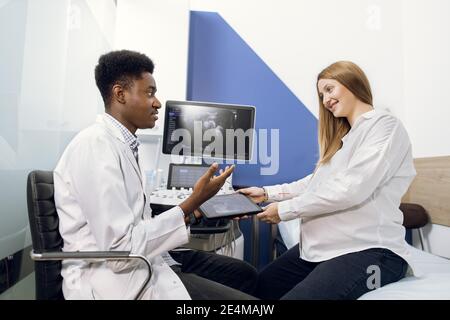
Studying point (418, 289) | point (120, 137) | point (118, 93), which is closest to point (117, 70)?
point (118, 93)

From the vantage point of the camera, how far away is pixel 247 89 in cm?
224

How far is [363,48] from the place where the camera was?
2295 millimetres

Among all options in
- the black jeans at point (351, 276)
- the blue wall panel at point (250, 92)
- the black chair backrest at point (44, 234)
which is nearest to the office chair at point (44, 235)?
the black chair backrest at point (44, 234)

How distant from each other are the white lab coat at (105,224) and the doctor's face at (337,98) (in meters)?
0.82

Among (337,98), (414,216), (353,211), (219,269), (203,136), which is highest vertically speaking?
(337,98)

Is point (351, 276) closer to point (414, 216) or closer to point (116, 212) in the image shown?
point (116, 212)

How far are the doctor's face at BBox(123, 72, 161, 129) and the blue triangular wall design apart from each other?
48.0 inches

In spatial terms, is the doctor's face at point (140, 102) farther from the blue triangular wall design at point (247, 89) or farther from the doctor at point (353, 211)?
the blue triangular wall design at point (247, 89)

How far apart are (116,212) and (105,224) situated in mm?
39

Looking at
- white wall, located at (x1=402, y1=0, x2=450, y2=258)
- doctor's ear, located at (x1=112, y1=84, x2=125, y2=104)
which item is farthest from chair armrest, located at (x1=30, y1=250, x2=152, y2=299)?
white wall, located at (x1=402, y1=0, x2=450, y2=258)

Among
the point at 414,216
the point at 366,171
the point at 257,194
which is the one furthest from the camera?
the point at 414,216

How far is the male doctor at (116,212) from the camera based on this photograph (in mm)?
752

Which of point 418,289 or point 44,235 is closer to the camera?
point 44,235
